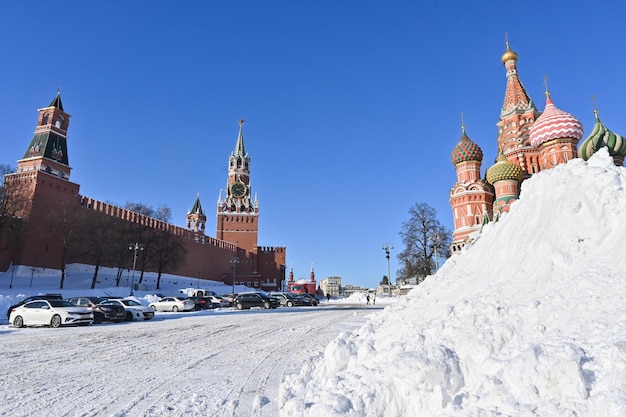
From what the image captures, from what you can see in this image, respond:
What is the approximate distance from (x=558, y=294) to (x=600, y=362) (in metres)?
1.99

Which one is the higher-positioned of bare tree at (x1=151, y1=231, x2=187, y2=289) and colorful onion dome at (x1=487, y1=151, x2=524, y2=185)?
colorful onion dome at (x1=487, y1=151, x2=524, y2=185)

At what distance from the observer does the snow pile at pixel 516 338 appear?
3.82 metres

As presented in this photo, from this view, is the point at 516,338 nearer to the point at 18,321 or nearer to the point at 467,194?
the point at 18,321

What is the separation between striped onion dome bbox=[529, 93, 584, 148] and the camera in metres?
32.2

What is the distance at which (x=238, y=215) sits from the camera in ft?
279

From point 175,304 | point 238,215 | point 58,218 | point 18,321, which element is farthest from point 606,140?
point 238,215

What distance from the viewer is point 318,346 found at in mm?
10625

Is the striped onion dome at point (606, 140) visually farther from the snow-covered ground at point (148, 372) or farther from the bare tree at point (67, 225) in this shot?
the bare tree at point (67, 225)

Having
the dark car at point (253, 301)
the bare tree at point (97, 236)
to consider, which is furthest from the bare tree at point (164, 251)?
the dark car at point (253, 301)

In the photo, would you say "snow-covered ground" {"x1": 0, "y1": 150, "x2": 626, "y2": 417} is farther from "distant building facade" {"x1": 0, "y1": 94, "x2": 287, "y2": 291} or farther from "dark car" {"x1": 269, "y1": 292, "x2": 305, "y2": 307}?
"distant building facade" {"x1": 0, "y1": 94, "x2": 287, "y2": 291}

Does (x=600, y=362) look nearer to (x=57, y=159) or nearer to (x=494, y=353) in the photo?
(x=494, y=353)

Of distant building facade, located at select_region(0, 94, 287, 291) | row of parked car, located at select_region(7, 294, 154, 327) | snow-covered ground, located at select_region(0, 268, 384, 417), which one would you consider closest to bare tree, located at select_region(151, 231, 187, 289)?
distant building facade, located at select_region(0, 94, 287, 291)

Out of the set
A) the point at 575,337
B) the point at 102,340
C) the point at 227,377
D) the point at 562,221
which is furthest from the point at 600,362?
the point at 102,340

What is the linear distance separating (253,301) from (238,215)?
56644mm
